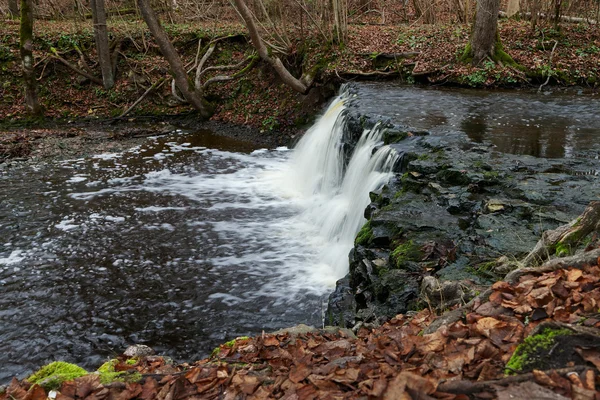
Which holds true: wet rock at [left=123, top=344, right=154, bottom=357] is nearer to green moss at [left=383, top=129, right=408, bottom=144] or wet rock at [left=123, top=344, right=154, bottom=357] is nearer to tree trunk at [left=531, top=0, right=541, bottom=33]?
green moss at [left=383, top=129, right=408, bottom=144]

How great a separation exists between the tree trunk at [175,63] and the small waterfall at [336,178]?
213 inches

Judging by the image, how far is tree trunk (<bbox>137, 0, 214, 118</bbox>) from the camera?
50.1 feet

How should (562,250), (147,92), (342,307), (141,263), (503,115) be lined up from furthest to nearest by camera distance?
(147,92) < (503,115) < (141,263) < (342,307) < (562,250)

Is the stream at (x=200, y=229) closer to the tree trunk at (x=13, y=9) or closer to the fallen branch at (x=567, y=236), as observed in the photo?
the fallen branch at (x=567, y=236)

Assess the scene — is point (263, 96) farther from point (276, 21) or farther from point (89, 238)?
point (89, 238)

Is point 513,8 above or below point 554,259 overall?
above

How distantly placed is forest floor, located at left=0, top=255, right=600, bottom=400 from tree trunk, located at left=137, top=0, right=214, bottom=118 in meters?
14.3

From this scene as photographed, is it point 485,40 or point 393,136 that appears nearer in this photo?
point 393,136

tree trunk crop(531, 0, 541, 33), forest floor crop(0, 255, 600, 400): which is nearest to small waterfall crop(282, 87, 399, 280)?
forest floor crop(0, 255, 600, 400)

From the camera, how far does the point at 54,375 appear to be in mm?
3285

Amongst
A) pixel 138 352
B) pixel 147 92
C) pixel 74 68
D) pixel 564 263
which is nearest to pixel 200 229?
pixel 138 352

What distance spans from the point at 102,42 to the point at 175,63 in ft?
13.4

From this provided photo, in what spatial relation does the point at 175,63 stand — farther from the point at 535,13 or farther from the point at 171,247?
the point at 535,13

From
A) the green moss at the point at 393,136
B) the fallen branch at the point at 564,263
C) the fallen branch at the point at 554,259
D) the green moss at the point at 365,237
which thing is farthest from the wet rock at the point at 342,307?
the green moss at the point at 393,136
